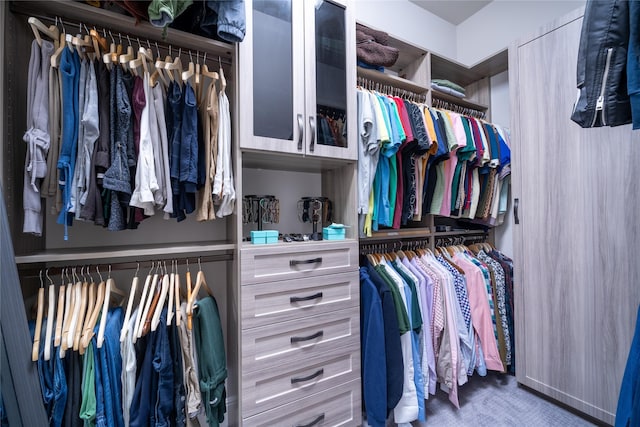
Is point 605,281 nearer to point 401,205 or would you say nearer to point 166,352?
point 401,205

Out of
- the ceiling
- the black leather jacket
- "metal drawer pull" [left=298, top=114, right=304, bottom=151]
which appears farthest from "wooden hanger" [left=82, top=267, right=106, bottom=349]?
the ceiling

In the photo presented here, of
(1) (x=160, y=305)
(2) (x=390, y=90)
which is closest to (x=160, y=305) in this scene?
(1) (x=160, y=305)

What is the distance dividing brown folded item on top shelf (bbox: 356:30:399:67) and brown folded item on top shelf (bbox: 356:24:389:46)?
21 millimetres

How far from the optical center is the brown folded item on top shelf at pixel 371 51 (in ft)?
5.57

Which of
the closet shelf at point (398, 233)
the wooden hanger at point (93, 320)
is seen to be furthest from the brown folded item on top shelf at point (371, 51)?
the wooden hanger at point (93, 320)

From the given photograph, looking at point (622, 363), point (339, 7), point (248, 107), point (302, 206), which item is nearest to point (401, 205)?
point (302, 206)

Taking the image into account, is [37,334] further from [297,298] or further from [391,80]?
[391,80]

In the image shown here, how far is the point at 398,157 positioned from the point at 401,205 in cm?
29

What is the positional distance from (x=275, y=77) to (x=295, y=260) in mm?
888

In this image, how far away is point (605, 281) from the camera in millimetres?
1377

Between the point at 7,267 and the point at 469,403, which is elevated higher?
the point at 7,267

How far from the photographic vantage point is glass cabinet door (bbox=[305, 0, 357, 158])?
53.0 inches

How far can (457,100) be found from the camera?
2221 millimetres

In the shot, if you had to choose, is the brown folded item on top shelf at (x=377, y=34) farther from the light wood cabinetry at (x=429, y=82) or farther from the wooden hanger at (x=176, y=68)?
the wooden hanger at (x=176, y=68)
